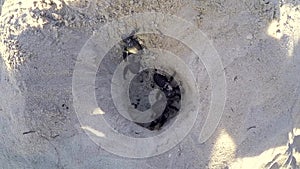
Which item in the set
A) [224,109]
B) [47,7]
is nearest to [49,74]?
[47,7]

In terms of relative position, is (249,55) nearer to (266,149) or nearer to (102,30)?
(266,149)

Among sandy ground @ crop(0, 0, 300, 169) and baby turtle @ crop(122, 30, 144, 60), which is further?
baby turtle @ crop(122, 30, 144, 60)

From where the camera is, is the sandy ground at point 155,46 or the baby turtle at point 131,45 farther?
the baby turtle at point 131,45

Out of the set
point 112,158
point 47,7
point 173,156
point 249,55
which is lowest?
point 112,158

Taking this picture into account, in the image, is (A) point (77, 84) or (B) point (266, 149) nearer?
(A) point (77, 84)

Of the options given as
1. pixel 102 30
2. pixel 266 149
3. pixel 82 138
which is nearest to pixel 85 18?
pixel 102 30

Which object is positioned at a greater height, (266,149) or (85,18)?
(85,18)
